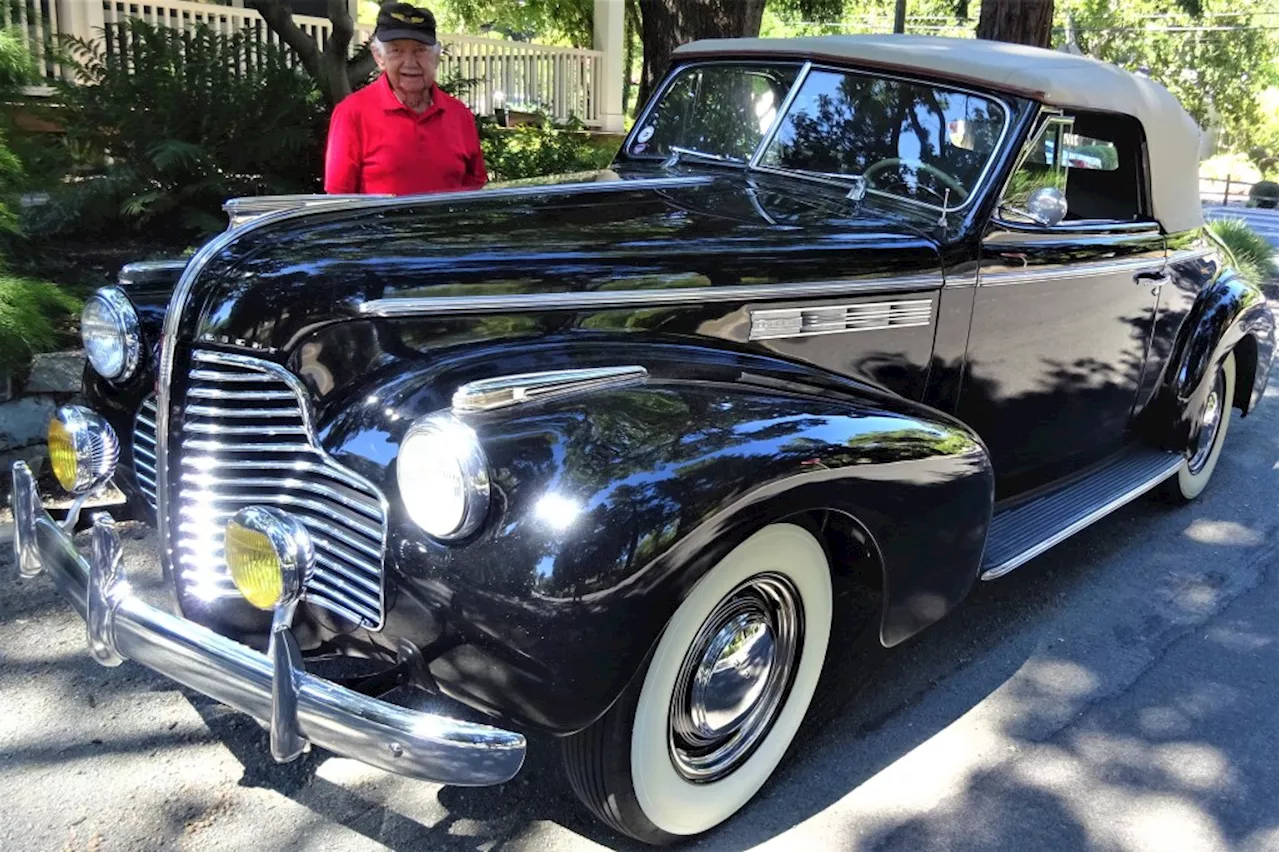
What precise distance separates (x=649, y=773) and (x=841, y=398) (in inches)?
42.2

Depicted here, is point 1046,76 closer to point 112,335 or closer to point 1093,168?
point 1093,168

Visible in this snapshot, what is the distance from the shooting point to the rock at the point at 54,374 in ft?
14.5

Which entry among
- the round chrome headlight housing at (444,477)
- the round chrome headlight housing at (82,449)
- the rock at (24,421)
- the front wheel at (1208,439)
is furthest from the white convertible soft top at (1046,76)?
the rock at (24,421)

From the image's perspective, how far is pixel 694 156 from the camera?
3.96 m

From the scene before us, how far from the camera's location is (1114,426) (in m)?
4.27

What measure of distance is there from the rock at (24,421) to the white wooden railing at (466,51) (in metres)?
3.80

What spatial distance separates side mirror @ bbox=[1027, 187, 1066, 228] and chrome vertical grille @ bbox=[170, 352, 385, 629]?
7.57 feet

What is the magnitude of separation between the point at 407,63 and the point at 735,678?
2.74 metres

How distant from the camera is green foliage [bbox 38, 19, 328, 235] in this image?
233 inches

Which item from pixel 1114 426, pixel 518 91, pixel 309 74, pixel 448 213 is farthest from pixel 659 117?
pixel 518 91

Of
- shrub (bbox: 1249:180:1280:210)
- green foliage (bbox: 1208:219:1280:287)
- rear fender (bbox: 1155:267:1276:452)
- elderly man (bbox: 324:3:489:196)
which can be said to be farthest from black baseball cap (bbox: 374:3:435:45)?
shrub (bbox: 1249:180:1280:210)

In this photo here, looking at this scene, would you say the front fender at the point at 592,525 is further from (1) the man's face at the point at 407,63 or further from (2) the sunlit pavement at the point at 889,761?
(1) the man's face at the point at 407,63

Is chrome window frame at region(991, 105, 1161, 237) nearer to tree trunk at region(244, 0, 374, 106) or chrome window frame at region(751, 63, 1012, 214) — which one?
Result: chrome window frame at region(751, 63, 1012, 214)

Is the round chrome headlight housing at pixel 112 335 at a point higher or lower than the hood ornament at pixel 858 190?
lower
